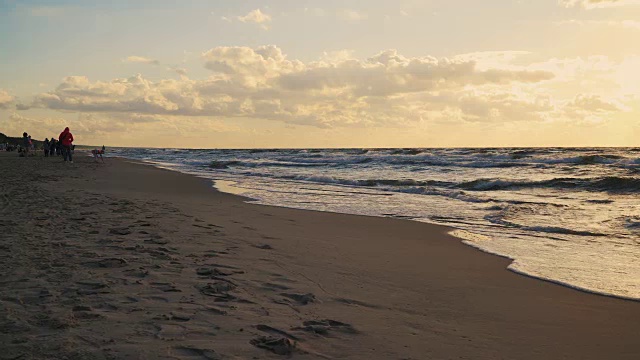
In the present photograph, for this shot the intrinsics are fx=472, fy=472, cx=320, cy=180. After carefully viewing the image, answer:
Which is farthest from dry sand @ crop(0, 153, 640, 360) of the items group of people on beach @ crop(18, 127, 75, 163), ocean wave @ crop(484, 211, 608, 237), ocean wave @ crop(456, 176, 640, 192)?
group of people on beach @ crop(18, 127, 75, 163)

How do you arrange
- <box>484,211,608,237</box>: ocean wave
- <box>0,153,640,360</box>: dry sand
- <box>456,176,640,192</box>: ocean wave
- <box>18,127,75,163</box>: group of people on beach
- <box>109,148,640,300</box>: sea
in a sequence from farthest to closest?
<box>18,127,75,163</box>: group of people on beach, <box>456,176,640,192</box>: ocean wave, <box>484,211,608,237</box>: ocean wave, <box>109,148,640,300</box>: sea, <box>0,153,640,360</box>: dry sand

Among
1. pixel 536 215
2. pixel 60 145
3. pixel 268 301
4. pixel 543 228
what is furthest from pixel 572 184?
pixel 60 145

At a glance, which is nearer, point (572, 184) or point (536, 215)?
point (536, 215)

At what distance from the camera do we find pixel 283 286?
15.5 feet

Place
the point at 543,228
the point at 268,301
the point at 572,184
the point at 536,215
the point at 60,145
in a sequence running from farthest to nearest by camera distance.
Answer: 1. the point at 60,145
2. the point at 572,184
3. the point at 536,215
4. the point at 543,228
5. the point at 268,301

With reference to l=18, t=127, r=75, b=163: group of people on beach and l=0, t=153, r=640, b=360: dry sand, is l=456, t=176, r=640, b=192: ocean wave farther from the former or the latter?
l=18, t=127, r=75, b=163: group of people on beach

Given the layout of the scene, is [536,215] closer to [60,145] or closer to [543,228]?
[543,228]

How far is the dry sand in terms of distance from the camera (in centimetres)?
320

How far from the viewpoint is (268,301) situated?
4172 millimetres

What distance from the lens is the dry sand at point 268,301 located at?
320cm

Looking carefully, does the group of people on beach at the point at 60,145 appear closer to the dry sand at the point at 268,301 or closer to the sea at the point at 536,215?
the sea at the point at 536,215

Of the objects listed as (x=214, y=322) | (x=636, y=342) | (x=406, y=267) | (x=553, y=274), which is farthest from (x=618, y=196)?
(x=214, y=322)

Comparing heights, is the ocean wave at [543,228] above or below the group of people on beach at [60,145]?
below

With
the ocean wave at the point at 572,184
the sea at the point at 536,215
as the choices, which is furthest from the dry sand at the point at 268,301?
the ocean wave at the point at 572,184
